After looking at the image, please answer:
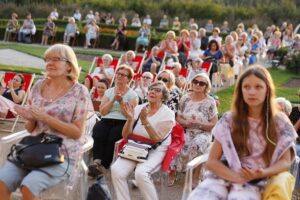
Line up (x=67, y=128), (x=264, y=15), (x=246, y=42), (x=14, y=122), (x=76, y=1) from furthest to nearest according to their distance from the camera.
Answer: (x=76, y=1) → (x=264, y=15) → (x=246, y=42) → (x=14, y=122) → (x=67, y=128)

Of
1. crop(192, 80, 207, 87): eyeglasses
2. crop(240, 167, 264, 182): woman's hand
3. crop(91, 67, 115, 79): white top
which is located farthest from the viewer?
crop(91, 67, 115, 79): white top

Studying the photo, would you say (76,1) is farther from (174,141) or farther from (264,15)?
(174,141)

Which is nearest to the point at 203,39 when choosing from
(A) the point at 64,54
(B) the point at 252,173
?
(A) the point at 64,54

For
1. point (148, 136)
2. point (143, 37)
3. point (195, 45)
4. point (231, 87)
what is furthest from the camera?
point (143, 37)

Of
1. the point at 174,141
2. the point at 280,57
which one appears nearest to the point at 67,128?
the point at 174,141

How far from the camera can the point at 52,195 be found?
5797mm

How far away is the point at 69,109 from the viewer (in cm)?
579

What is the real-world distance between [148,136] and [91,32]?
21.6 m

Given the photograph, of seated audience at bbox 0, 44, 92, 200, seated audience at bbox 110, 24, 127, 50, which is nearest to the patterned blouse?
seated audience at bbox 0, 44, 92, 200

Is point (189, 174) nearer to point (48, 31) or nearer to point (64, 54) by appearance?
point (64, 54)

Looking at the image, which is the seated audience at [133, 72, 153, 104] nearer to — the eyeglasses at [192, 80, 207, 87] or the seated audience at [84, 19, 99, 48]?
the eyeglasses at [192, 80, 207, 87]

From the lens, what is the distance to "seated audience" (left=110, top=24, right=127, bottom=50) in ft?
91.0

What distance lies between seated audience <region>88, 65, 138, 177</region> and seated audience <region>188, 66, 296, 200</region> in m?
2.92

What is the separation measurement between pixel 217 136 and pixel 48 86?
1.66 m
